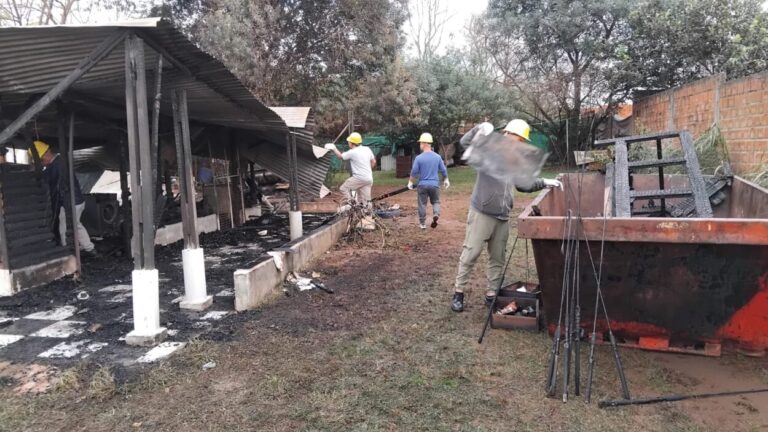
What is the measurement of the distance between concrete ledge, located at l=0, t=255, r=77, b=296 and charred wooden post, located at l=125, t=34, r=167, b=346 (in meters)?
2.69

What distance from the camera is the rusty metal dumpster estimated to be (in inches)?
132

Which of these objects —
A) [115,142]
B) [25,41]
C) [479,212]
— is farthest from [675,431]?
[115,142]

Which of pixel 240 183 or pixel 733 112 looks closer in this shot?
pixel 733 112

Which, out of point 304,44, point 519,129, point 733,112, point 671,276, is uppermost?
point 304,44

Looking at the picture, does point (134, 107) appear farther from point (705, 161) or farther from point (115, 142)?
point (705, 161)

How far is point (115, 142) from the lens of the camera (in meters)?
10.1

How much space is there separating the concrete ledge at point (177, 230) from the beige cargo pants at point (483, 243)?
211 inches

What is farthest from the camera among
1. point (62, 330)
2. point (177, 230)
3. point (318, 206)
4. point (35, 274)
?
point (318, 206)

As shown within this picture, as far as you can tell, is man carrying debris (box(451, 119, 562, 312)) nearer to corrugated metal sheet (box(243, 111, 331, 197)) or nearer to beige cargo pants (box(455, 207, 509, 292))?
beige cargo pants (box(455, 207, 509, 292))

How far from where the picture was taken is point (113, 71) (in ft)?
17.5

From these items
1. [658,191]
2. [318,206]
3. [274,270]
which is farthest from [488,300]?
[318,206]

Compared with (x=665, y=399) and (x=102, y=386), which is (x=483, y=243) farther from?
(x=102, y=386)

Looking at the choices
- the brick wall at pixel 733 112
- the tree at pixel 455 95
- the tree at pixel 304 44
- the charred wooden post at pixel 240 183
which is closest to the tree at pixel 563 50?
the tree at pixel 455 95

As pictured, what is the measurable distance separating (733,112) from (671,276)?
619 centimetres
